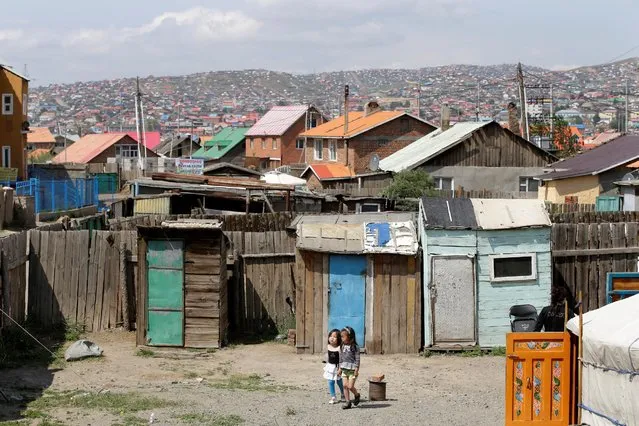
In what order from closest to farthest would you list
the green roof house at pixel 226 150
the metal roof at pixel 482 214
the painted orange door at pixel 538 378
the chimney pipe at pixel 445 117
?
the painted orange door at pixel 538 378, the metal roof at pixel 482 214, the chimney pipe at pixel 445 117, the green roof house at pixel 226 150

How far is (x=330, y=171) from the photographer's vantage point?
59281 millimetres

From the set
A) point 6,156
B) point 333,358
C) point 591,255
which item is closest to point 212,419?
point 333,358

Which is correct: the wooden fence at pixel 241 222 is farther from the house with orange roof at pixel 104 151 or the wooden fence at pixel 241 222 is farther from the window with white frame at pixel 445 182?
the house with orange roof at pixel 104 151

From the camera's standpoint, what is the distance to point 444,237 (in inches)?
720

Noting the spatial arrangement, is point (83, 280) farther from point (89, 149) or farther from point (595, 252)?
point (89, 149)

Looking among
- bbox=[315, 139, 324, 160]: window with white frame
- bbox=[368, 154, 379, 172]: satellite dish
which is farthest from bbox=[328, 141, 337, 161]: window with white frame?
bbox=[368, 154, 379, 172]: satellite dish

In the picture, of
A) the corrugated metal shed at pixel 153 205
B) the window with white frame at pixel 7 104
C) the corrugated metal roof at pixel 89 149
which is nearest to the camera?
the corrugated metal shed at pixel 153 205

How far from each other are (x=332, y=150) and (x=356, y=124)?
228 centimetres

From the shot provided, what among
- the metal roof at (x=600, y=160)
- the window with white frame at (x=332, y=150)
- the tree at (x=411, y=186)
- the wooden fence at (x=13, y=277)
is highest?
the window with white frame at (x=332, y=150)

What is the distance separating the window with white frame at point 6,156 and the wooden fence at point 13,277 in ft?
115

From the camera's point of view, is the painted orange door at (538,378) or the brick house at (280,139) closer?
the painted orange door at (538,378)

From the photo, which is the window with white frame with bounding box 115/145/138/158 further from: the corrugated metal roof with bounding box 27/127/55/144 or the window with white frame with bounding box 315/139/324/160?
the corrugated metal roof with bounding box 27/127/55/144

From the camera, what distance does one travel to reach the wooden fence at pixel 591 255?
19.7m

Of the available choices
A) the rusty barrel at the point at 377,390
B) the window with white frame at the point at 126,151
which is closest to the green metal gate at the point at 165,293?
the rusty barrel at the point at 377,390
